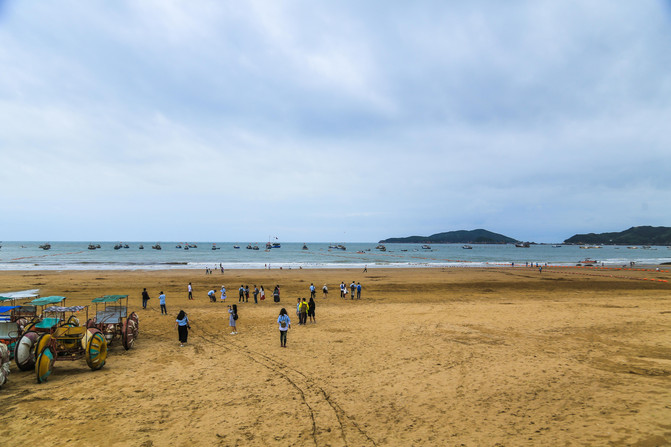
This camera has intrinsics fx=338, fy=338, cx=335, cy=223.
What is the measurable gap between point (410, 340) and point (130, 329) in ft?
35.8

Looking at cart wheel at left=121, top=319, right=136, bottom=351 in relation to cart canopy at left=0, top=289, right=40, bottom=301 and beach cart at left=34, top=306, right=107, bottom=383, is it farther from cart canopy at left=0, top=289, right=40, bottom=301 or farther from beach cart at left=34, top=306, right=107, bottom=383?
cart canopy at left=0, top=289, right=40, bottom=301

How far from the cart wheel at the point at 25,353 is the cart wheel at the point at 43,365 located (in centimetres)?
101

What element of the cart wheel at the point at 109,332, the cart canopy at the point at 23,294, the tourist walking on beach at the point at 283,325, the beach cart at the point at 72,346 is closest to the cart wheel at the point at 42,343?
the beach cart at the point at 72,346

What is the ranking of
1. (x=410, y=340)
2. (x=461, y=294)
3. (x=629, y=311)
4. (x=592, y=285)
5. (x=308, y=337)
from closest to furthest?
(x=410, y=340) → (x=308, y=337) → (x=629, y=311) → (x=461, y=294) → (x=592, y=285)

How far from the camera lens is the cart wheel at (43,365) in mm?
9414

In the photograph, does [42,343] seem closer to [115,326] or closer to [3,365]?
[3,365]

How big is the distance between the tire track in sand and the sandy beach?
4cm

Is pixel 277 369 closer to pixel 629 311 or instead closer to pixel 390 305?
pixel 390 305

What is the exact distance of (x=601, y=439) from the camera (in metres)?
6.52

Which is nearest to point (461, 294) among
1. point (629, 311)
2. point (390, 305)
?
point (390, 305)

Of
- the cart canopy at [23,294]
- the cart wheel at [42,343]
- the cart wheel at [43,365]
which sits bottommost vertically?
the cart canopy at [23,294]

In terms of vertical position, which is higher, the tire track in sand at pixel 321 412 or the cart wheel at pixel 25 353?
the cart wheel at pixel 25 353

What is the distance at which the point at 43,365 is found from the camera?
9531 millimetres

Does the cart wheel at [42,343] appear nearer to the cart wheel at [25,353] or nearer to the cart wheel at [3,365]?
the cart wheel at [25,353]
